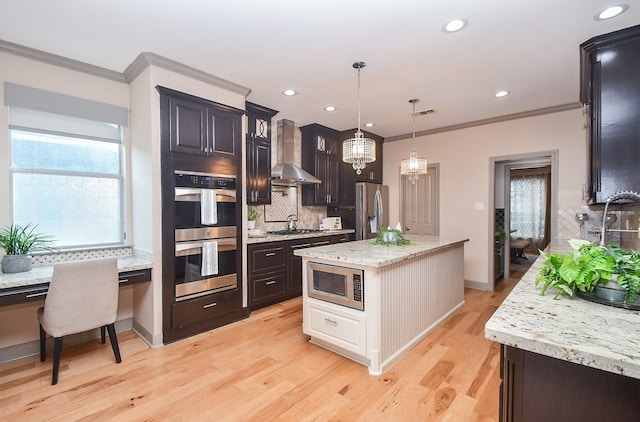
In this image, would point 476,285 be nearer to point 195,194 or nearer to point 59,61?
point 195,194

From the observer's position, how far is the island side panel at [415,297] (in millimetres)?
2412

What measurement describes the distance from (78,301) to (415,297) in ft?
9.22

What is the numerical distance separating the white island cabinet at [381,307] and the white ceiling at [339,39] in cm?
177

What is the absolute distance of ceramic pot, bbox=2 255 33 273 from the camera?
2.39 metres

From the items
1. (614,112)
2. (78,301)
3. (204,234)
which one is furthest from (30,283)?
(614,112)

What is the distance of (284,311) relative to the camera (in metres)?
3.78

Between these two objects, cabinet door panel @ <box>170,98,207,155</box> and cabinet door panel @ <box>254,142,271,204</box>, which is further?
cabinet door panel @ <box>254,142,271,204</box>

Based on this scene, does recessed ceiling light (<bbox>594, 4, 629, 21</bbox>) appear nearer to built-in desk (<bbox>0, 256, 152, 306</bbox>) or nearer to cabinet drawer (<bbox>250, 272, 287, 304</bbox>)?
cabinet drawer (<bbox>250, 272, 287, 304</bbox>)

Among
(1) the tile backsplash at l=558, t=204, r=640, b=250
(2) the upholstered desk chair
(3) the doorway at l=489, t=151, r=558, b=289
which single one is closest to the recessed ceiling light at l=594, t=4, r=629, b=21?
(1) the tile backsplash at l=558, t=204, r=640, b=250

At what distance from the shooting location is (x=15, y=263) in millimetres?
2410

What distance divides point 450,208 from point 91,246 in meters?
4.98

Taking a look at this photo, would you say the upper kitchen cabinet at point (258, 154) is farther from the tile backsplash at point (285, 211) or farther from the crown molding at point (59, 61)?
the crown molding at point (59, 61)

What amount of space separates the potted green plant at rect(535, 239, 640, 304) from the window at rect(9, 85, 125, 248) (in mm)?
3706

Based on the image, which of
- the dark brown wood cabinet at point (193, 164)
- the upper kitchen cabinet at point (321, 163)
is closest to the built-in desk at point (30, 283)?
the dark brown wood cabinet at point (193, 164)
